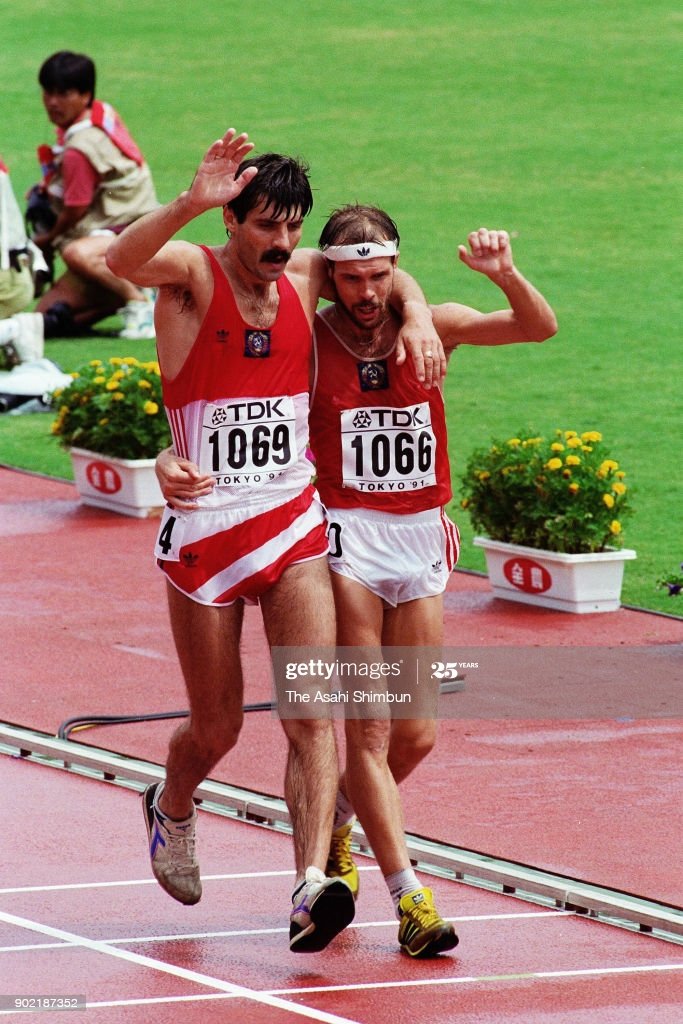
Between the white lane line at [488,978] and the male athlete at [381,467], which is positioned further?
the male athlete at [381,467]

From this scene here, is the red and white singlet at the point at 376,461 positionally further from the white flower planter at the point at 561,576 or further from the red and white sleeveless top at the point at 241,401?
the white flower planter at the point at 561,576

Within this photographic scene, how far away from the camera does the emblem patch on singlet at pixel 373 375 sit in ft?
21.2

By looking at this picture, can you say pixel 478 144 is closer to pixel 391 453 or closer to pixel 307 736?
pixel 391 453

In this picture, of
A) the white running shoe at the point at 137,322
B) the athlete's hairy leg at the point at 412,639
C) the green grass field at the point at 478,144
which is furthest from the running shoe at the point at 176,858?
the white running shoe at the point at 137,322

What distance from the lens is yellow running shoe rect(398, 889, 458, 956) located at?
6.08 meters

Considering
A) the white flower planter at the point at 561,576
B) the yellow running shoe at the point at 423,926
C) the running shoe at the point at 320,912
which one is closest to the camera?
the running shoe at the point at 320,912

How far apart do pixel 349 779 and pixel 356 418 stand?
3.65 feet

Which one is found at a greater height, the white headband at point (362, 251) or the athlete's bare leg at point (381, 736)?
the white headband at point (362, 251)

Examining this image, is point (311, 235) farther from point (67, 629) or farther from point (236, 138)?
point (236, 138)

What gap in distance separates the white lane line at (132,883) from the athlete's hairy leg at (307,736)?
3.37 feet

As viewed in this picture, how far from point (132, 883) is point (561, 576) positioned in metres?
4.23

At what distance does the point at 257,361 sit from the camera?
6.18m

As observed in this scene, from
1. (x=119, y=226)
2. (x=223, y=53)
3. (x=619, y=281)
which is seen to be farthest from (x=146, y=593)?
(x=223, y=53)

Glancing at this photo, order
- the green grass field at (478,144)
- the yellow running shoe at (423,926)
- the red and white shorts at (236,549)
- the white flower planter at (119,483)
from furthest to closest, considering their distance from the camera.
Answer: the green grass field at (478,144) < the white flower planter at (119,483) < the red and white shorts at (236,549) < the yellow running shoe at (423,926)
